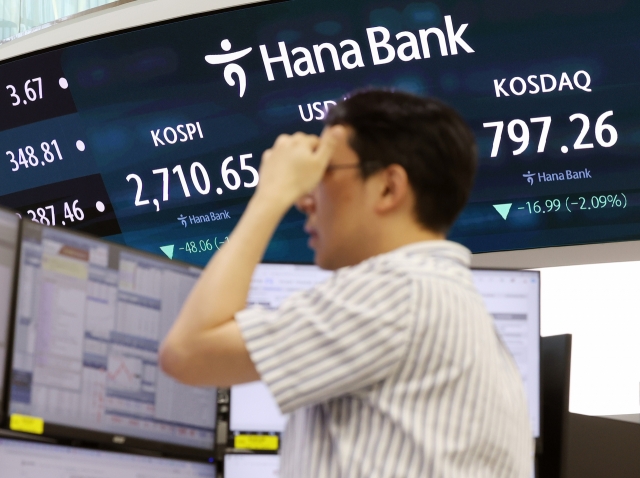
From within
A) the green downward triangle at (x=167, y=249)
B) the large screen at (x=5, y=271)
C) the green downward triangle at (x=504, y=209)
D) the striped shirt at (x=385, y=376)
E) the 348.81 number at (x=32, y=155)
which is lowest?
the striped shirt at (x=385, y=376)

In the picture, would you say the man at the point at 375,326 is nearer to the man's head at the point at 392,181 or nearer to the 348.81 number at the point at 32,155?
the man's head at the point at 392,181

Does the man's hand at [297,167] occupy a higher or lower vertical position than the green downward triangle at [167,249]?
lower

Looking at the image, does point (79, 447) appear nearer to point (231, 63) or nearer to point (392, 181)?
point (392, 181)

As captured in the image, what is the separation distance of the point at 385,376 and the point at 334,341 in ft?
0.24

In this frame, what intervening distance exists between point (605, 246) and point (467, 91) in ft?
2.38

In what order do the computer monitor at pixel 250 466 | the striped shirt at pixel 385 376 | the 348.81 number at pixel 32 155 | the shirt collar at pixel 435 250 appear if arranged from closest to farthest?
the striped shirt at pixel 385 376
the shirt collar at pixel 435 250
the computer monitor at pixel 250 466
the 348.81 number at pixel 32 155

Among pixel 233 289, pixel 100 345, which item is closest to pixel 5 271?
pixel 100 345

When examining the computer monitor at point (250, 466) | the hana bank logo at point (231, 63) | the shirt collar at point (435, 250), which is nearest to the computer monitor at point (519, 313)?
the computer monitor at point (250, 466)

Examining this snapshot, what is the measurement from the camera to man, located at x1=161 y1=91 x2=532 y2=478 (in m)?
1.04

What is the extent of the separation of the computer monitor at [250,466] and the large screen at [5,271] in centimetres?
52

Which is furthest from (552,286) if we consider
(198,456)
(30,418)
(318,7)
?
(30,418)

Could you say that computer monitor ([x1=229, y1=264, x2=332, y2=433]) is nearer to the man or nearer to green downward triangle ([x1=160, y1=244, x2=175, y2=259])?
the man

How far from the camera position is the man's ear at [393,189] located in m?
1.17

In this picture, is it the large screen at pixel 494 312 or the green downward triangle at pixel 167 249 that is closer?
the large screen at pixel 494 312
